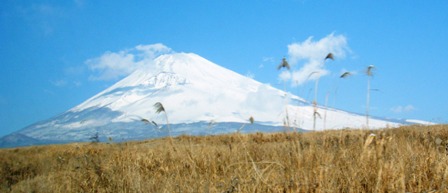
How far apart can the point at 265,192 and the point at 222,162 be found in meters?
3.47

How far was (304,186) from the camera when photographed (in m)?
3.09

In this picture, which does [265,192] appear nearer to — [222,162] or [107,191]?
[107,191]

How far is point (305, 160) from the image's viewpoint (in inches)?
178

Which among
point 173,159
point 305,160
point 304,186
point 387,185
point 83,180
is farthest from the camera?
point 173,159

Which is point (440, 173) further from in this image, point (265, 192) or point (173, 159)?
point (173, 159)

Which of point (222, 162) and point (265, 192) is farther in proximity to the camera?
point (222, 162)

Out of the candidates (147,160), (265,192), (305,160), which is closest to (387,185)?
(265,192)

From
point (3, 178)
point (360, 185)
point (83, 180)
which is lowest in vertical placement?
point (3, 178)

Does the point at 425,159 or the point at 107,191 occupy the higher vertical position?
the point at 425,159

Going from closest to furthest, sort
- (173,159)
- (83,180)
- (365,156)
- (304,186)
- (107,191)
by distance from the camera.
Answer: (304,186) < (365,156) < (107,191) < (83,180) < (173,159)

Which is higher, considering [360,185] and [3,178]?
[360,185]

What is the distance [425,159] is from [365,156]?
57 cm

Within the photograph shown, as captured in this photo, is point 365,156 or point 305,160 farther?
point 305,160

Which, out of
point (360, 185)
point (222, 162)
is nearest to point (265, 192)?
point (360, 185)
